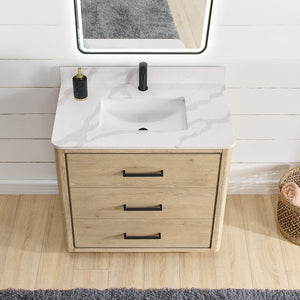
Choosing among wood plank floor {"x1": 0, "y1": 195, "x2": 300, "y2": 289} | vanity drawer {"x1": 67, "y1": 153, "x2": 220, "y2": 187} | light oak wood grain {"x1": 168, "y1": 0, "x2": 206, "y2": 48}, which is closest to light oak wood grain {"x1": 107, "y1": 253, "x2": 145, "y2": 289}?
wood plank floor {"x1": 0, "y1": 195, "x2": 300, "y2": 289}

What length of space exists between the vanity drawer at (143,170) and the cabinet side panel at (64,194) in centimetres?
3

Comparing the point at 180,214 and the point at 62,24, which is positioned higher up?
the point at 62,24

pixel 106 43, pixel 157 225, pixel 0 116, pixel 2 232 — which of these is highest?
pixel 106 43

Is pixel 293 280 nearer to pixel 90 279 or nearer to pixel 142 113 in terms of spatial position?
pixel 90 279

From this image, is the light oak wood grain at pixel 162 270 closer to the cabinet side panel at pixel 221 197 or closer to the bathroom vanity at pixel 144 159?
the bathroom vanity at pixel 144 159

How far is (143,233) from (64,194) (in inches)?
18.6

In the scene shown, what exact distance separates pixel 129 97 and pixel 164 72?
0.71ft

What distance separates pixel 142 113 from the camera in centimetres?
249

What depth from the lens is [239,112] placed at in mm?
2678

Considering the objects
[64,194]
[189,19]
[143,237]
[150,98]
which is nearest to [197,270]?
[143,237]

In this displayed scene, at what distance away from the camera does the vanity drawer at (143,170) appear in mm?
2219

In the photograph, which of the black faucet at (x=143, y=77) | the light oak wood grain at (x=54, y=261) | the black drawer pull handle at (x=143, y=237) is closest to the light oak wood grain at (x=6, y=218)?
the light oak wood grain at (x=54, y=261)

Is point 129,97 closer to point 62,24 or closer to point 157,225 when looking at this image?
point 62,24

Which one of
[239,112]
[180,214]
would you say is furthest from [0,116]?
[239,112]
